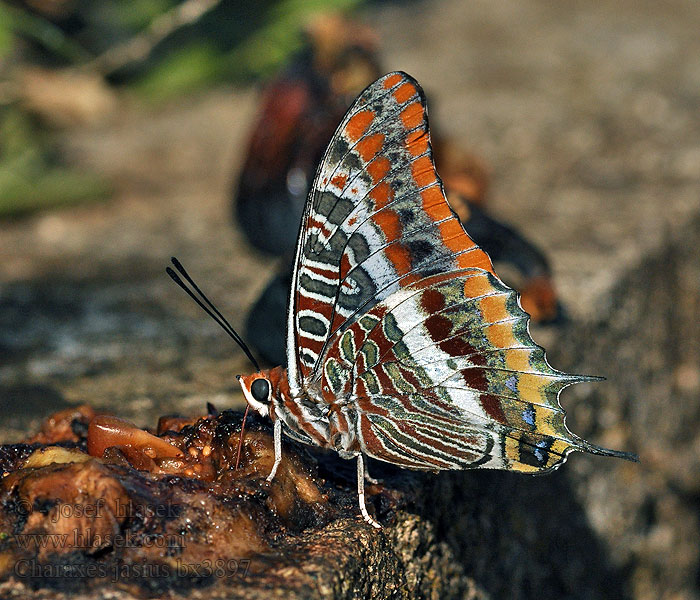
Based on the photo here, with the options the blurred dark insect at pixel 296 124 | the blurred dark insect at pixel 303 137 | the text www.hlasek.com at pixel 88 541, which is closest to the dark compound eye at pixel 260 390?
the text www.hlasek.com at pixel 88 541

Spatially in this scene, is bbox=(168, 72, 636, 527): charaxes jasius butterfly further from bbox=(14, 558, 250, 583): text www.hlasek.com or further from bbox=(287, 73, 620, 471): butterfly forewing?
bbox=(14, 558, 250, 583): text www.hlasek.com

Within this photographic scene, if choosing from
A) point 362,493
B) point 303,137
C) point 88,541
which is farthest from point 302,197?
point 88,541

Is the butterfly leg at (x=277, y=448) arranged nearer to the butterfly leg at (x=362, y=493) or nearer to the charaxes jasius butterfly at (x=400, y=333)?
the charaxes jasius butterfly at (x=400, y=333)

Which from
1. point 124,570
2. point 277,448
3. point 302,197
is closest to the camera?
point 124,570

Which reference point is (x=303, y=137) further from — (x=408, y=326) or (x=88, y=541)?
(x=88, y=541)

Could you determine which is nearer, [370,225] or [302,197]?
[370,225]
